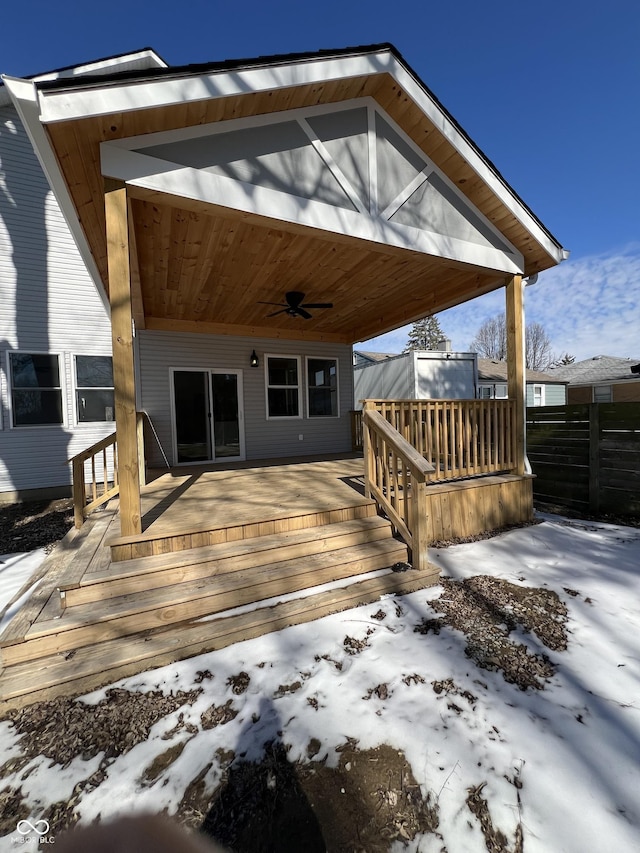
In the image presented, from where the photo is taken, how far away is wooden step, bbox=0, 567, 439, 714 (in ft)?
6.30

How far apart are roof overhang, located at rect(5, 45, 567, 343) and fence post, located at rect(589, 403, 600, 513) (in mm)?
2179

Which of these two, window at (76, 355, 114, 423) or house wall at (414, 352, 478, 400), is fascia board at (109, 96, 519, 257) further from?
house wall at (414, 352, 478, 400)

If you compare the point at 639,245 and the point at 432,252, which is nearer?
the point at 432,252

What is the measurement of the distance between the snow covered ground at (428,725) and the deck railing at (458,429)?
1.87 metres

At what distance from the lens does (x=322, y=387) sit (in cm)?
800

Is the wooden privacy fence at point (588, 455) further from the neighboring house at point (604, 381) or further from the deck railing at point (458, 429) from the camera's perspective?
the neighboring house at point (604, 381)

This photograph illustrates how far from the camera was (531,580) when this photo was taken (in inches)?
123

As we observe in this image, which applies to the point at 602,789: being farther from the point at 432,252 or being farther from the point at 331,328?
the point at 331,328

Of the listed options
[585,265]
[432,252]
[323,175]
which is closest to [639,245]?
[585,265]

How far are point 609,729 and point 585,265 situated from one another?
23652 mm

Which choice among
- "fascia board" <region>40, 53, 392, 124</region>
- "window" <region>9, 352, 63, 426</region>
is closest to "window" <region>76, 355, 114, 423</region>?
"window" <region>9, 352, 63, 426</region>

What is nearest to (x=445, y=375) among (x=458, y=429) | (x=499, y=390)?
(x=499, y=390)

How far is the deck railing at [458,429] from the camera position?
4.02m

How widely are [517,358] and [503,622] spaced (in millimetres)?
3344
